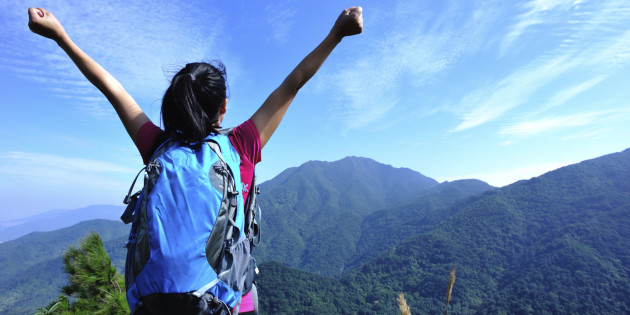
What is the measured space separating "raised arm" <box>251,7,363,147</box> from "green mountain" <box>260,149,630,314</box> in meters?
74.0

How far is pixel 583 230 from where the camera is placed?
278ft

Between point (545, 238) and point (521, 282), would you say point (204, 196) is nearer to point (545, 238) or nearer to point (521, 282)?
point (521, 282)

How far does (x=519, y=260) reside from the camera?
87750 millimetres

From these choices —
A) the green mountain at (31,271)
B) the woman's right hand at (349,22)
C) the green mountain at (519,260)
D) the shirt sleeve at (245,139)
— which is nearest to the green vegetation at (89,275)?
the shirt sleeve at (245,139)

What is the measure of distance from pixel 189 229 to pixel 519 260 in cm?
10919

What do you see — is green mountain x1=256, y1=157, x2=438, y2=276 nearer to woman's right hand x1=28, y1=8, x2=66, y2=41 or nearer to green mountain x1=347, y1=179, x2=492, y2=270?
green mountain x1=347, y1=179, x2=492, y2=270

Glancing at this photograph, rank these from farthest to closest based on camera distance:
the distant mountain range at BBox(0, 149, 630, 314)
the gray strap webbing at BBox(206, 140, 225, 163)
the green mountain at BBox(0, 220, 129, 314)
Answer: the green mountain at BBox(0, 220, 129, 314), the distant mountain range at BBox(0, 149, 630, 314), the gray strap webbing at BBox(206, 140, 225, 163)

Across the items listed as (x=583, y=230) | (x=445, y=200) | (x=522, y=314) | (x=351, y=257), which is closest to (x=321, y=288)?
(x=522, y=314)

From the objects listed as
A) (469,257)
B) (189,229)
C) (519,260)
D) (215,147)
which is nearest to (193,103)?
(215,147)

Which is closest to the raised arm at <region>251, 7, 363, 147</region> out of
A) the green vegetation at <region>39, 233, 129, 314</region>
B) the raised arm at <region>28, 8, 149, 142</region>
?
the raised arm at <region>28, 8, 149, 142</region>

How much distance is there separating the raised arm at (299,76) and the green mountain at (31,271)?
100318 mm

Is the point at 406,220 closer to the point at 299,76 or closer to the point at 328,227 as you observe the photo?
the point at 328,227

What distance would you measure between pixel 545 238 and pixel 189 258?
115m

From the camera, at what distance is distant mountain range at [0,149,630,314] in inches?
2635
